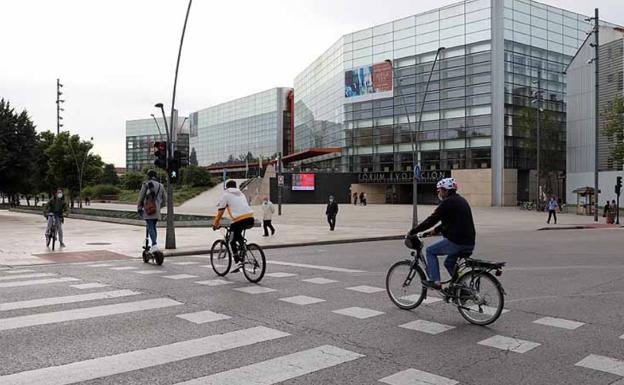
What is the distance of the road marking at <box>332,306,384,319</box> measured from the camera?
6.96 metres

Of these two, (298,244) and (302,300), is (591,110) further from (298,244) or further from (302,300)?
(302,300)

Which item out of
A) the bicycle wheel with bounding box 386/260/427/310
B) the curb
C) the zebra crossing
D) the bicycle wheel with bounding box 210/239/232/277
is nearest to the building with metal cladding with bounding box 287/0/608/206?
the curb

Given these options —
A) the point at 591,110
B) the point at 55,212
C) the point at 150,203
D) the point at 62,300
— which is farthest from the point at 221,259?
the point at 591,110

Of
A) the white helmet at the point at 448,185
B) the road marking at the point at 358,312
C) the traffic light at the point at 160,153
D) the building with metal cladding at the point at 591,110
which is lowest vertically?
the road marking at the point at 358,312

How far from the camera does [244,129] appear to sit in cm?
13450

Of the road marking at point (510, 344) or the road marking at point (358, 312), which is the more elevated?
the road marking at point (358, 312)

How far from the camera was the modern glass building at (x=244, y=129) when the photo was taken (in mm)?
122562

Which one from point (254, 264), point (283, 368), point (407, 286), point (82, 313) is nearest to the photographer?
point (283, 368)

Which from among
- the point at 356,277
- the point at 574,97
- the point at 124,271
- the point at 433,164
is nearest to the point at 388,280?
the point at 356,277

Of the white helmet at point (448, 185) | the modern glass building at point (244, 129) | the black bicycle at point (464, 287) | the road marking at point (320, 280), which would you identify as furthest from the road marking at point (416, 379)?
the modern glass building at point (244, 129)

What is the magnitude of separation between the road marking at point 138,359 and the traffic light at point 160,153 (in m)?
11.0

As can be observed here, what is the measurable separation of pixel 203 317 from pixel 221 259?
3628mm

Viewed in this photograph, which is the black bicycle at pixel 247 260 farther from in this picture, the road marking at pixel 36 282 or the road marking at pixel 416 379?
the road marking at pixel 416 379

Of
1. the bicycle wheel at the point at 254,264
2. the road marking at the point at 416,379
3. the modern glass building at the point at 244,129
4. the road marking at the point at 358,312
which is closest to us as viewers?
the road marking at the point at 416,379
